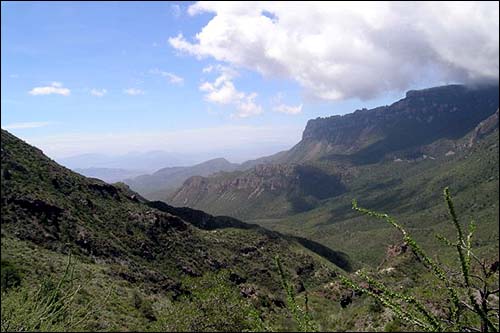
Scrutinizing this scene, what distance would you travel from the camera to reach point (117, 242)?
59969 millimetres

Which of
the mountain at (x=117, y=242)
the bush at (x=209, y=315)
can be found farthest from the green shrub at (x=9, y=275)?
the bush at (x=209, y=315)

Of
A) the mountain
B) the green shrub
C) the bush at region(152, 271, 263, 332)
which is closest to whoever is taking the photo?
the green shrub

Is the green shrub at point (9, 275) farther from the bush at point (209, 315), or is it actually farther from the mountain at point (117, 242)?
the bush at point (209, 315)

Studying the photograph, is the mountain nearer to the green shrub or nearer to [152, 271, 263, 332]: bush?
the green shrub

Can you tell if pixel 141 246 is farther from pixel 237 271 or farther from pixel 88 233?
pixel 237 271

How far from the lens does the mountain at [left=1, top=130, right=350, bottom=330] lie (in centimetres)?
4041

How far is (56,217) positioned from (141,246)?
14371 mm

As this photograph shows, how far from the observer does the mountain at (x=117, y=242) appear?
4041 cm

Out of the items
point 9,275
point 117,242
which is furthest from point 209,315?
point 117,242

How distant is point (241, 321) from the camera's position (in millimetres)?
31531

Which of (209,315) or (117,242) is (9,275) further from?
(117,242)

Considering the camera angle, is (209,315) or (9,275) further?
(209,315)

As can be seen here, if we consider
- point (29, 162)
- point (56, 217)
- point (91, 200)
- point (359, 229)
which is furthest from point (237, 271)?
point (359, 229)

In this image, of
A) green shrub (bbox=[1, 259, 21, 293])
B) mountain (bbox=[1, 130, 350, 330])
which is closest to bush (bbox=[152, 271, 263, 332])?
mountain (bbox=[1, 130, 350, 330])
